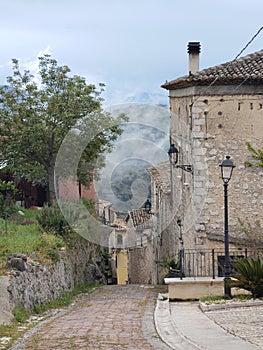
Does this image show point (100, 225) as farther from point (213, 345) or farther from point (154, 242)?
point (213, 345)

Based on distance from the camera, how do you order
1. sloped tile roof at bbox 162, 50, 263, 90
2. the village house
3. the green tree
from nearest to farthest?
sloped tile roof at bbox 162, 50, 263, 90
the village house
the green tree

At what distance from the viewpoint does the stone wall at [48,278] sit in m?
14.9

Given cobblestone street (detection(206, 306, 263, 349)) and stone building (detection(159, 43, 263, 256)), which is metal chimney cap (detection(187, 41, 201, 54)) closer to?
stone building (detection(159, 43, 263, 256))

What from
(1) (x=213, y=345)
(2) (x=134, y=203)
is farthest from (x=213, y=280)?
(2) (x=134, y=203)

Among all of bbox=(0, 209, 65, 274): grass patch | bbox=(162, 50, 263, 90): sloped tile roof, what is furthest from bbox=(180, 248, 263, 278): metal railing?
bbox=(162, 50, 263, 90): sloped tile roof

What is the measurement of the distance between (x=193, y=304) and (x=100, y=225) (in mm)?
14497

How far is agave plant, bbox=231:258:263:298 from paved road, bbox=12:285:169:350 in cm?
215

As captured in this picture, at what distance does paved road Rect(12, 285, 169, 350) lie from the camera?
11.1 metres

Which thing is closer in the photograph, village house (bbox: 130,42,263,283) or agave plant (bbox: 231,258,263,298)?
agave plant (bbox: 231,258,263,298)

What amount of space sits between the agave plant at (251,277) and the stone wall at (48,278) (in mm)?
4884

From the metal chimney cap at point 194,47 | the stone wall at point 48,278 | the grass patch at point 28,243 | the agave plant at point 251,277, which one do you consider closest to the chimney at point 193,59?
Answer: the metal chimney cap at point 194,47

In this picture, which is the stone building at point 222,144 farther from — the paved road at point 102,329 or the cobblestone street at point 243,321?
the cobblestone street at point 243,321

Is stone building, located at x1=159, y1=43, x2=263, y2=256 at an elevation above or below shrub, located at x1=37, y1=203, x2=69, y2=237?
above

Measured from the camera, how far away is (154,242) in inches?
1346
